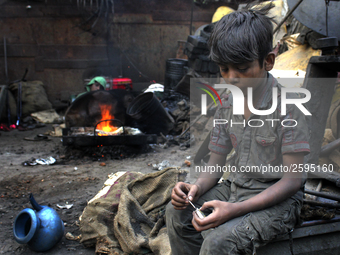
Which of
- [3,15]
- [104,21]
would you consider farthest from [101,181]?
[3,15]

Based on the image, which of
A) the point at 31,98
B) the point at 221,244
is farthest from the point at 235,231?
the point at 31,98

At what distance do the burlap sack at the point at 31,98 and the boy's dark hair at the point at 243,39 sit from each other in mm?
8329

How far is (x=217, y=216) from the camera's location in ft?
5.00

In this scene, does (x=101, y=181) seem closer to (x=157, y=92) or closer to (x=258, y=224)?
(x=258, y=224)

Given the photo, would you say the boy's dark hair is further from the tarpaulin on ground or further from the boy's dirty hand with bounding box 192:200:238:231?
the tarpaulin on ground

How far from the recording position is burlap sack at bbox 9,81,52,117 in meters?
8.78

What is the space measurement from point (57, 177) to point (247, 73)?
11.4 ft

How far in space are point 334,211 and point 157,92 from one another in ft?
21.4

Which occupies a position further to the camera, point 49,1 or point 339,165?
point 49,1

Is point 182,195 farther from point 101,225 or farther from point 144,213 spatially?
point 101,225

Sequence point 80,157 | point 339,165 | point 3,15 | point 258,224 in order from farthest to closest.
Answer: point 3,15, point 80,157, point 339,165, point 258,224

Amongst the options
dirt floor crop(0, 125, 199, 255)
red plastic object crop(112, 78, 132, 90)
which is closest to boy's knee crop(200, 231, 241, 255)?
dirt floor crop(0, 125, 199, 255)

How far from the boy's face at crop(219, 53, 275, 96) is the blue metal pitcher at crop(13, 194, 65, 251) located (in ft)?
6.34

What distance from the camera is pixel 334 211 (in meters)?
2.19
